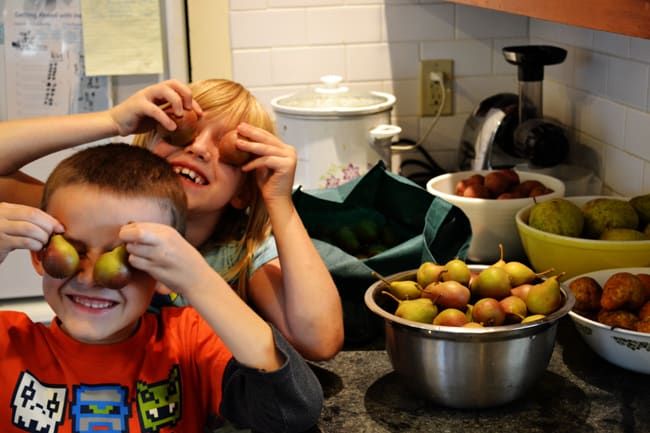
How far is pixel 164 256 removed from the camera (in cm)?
114

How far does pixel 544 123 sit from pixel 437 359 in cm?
91

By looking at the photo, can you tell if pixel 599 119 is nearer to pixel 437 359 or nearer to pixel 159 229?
pixel 437 359

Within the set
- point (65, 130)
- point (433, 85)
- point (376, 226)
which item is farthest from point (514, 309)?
point (433, 85)

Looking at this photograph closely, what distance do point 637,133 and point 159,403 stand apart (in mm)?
1104

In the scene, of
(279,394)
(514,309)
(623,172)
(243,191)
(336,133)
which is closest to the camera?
(279,394)

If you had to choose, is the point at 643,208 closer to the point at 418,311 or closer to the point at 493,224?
the point at 493,224

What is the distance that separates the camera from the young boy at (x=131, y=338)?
1.17m

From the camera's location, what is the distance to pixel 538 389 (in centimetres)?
140

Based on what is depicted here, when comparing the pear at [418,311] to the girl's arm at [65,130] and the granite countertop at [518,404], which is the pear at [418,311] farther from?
the girl's arm at [65,130]

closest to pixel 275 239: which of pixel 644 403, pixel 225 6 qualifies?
pixel 644 403

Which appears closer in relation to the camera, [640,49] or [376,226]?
[376,226]

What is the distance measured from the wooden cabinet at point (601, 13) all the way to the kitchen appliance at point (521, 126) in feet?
2.10

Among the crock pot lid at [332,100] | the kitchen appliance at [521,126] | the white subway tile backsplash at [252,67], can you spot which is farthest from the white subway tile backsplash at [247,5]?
the kitchen appliance at [521,126]

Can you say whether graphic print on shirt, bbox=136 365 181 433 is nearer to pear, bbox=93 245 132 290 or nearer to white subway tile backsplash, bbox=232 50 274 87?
pear, bbox=93 245 132 290
